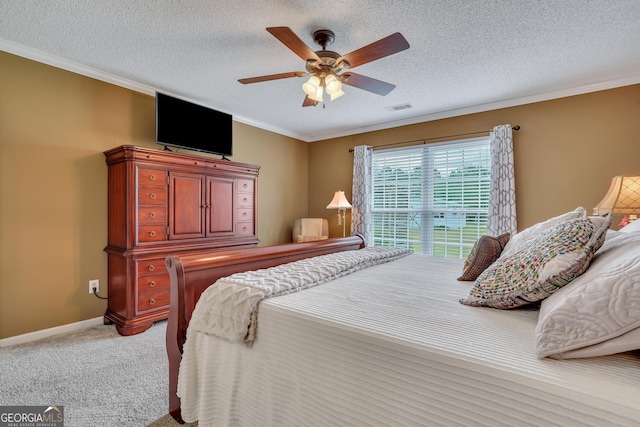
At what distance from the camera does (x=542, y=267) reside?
1016 millimetres

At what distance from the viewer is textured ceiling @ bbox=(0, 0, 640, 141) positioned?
1.94 meters

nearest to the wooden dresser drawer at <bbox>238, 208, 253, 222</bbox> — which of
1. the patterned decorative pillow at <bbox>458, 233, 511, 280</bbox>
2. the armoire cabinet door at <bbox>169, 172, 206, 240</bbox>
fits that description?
the armoire cabinet door at <bbox>169, 172, 206, 240</bbox>

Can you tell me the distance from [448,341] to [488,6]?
2.16m

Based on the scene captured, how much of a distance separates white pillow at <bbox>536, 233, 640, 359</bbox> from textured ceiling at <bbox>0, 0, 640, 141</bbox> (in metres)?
1.90

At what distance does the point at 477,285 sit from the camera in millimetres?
1279

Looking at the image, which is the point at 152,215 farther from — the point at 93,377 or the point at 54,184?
the point at 93,377

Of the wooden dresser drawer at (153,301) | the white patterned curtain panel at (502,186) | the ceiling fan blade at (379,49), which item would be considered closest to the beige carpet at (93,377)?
the wooden dresser drawer at (153,301)

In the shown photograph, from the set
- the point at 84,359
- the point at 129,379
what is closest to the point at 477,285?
the point at 129,379

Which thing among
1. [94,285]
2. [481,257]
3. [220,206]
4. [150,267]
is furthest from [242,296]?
[94,285]

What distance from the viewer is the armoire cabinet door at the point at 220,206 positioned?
3338 millimetres

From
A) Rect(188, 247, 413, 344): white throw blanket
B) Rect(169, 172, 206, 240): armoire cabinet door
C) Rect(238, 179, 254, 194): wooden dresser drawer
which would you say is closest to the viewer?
Rect(188, 247, 413, 344): white throw blanket

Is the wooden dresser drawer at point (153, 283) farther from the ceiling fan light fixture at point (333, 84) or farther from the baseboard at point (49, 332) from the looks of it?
the ceiling fan light fixture at point (333, 84)

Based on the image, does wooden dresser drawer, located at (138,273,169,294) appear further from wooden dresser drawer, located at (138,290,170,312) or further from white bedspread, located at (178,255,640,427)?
white bedspread, located at (178,255,640,427)

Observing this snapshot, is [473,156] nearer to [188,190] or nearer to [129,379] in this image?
[188,190]
